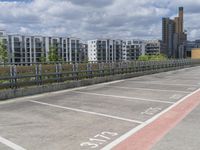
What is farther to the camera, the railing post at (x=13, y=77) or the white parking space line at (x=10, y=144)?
the railing post at (x=13, y=77)

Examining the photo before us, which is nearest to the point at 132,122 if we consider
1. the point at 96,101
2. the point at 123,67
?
the point at 96,101

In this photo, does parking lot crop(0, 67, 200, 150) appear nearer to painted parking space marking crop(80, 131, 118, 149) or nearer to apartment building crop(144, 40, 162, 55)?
painted parking space marking crop(80, 131, 118, 149)

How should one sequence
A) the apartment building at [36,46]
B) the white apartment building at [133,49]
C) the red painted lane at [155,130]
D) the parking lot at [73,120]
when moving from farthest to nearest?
the white apartment building at [133,49]
the apartment building at [36,46]
the parking lot at [73,120]
the red painted lane at [155,130]

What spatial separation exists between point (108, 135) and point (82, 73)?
1137cm

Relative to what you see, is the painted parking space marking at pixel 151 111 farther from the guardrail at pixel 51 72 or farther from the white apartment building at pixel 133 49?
the white apartment building at pixel 133 49

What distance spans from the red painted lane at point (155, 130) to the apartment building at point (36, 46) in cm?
11167

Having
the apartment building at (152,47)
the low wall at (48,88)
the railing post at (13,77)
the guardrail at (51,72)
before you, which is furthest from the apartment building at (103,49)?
the railing post at (13,77)

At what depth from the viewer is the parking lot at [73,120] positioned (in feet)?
19.0

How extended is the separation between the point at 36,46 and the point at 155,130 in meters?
131

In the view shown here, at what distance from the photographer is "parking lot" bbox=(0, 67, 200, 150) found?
228 inches

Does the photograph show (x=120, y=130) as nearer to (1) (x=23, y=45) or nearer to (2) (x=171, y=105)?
(2) (x=171, y=105)

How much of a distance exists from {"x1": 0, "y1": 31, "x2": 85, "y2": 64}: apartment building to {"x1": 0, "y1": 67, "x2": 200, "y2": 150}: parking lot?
109289mm

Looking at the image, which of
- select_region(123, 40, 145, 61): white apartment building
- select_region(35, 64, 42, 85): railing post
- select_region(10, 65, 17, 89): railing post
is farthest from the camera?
select_region(123, 40, 145, 61): white apartment building

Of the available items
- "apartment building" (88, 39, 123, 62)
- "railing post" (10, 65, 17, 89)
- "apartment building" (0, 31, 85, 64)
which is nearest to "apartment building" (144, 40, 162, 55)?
"apartment building" (88, 39, 123, 62)
